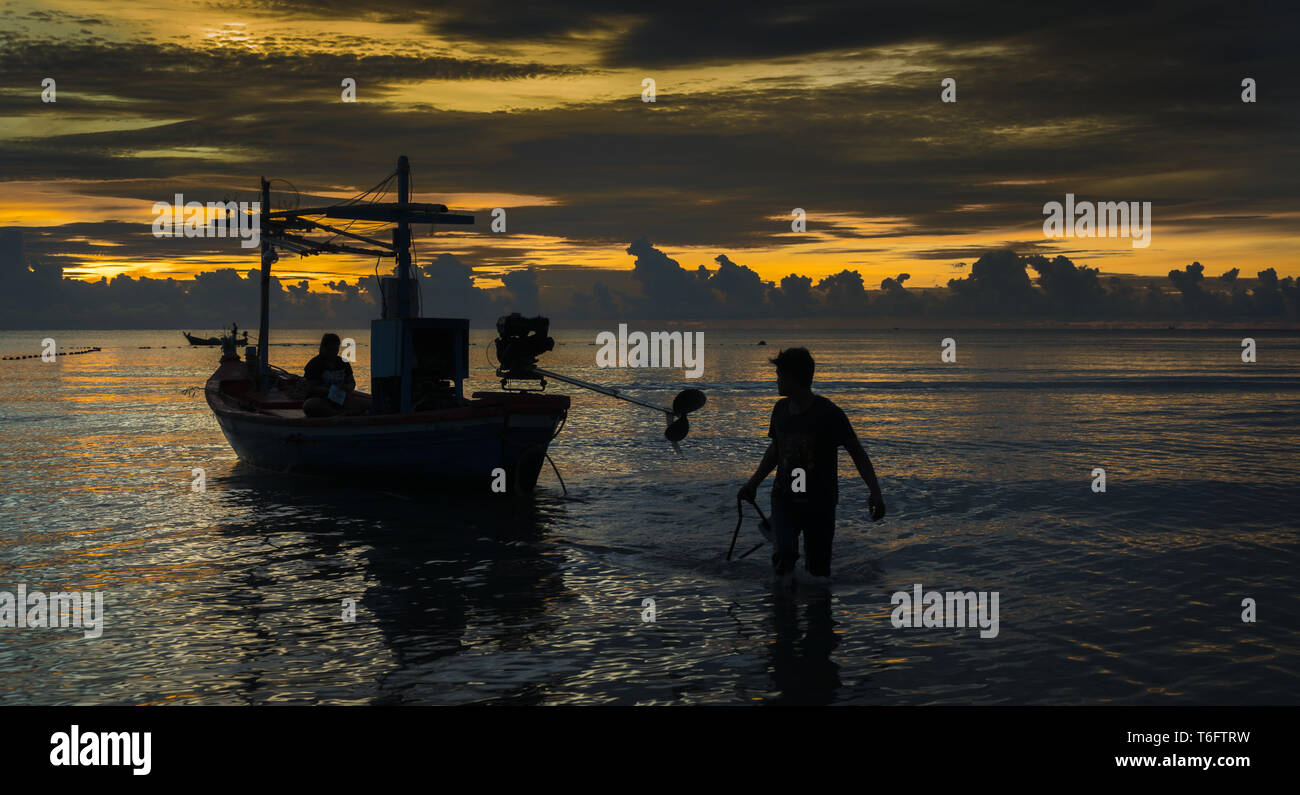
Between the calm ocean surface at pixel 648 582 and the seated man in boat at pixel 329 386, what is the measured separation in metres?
1.68

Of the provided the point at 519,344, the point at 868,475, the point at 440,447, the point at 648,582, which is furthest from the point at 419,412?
the point at 868,475

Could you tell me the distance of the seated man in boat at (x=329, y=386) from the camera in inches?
813

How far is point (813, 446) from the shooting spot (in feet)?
27.8

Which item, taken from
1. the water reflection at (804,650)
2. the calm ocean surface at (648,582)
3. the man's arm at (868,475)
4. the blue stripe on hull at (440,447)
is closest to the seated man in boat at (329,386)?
the blue stripe on hull at (440,447)

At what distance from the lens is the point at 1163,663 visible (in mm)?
8211

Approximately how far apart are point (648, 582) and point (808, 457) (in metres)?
3.81

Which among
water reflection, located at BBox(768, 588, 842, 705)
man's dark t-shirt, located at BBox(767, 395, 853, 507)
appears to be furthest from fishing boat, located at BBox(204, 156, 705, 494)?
man's dark t-shirt, located at BBox(767, 395, 853, 507)

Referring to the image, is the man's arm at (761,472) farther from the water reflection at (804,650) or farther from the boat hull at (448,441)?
the boat hull at (448,441)

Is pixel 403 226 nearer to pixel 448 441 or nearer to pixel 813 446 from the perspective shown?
pixel 448 441

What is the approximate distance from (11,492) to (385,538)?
10071 mm

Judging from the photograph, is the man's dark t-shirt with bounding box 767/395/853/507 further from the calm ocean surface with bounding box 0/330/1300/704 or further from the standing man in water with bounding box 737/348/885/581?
the calm ocean surface with bounding box 0/330/1300/704
